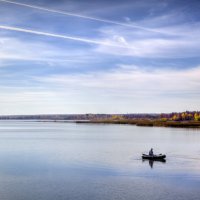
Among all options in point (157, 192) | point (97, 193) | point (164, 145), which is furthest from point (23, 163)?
point (164, 145)

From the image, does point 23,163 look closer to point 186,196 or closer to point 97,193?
point 97,193

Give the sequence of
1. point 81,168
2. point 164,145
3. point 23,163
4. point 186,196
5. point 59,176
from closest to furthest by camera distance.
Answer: point 186,196 < point 59,176 < point 81,168 < point 23,163 < point 164,145

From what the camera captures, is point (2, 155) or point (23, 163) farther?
point (2, 155)

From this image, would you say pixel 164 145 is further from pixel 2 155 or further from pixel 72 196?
pixel 72 196

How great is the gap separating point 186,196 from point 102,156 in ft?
80.6

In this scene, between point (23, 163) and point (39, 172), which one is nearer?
point (39, 172)

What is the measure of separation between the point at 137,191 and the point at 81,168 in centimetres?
1261

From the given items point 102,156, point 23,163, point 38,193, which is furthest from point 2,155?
point 38,193

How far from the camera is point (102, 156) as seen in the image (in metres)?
53.5

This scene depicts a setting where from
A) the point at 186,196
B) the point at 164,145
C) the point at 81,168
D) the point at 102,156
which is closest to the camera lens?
the point at 186,196

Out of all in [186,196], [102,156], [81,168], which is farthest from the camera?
[102,156]

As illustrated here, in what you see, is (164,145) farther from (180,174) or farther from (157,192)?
(157,192)

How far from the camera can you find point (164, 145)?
7106 cm

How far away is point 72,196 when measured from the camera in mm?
29922
